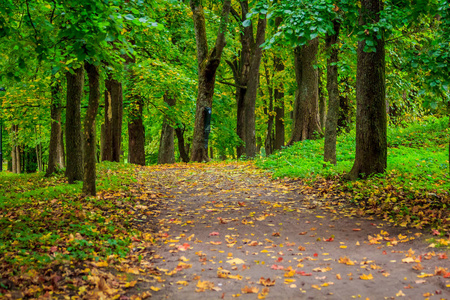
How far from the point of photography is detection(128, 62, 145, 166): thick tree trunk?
1783 cm

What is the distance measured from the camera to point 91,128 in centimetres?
786

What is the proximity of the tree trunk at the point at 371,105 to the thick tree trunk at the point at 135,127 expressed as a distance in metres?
11.6

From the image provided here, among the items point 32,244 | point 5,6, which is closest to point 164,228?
point 32,244

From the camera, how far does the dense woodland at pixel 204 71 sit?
19.3ft

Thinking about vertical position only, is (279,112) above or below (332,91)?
above

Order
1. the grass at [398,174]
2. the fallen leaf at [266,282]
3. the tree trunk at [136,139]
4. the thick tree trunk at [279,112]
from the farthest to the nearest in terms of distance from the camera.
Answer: the thick tree trunk at [279,112] → the tree trunk at [136,139] → the grass at [398,174] → the fallen leaf at [266,282]

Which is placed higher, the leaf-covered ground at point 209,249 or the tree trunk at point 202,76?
the tree trunk at point 202,76

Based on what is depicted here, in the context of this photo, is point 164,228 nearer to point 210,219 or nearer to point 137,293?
point 210,219

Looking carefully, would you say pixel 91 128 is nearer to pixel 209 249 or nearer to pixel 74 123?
pixel 74 123

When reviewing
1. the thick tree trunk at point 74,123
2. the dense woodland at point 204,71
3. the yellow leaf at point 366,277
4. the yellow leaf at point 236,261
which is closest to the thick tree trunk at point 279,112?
the dense woodland at point 204,71

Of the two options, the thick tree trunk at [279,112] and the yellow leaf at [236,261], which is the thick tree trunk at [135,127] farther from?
the yellow leaf at [236,261]

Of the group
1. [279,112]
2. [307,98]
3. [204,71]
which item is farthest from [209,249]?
[279,112]

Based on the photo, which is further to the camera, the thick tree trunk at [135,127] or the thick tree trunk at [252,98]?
the thick tree trunk at [252,98]

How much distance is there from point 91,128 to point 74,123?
2470mm
